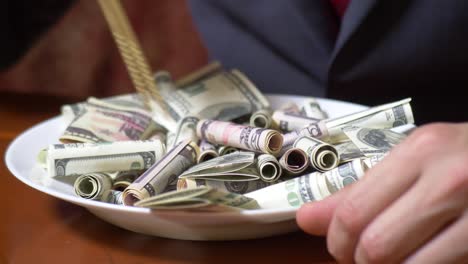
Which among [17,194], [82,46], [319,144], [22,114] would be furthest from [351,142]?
[82,46]

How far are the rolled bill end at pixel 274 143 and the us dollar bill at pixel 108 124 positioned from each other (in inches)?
5.0

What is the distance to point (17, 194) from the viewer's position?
50cm

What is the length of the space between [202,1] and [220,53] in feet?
0.20

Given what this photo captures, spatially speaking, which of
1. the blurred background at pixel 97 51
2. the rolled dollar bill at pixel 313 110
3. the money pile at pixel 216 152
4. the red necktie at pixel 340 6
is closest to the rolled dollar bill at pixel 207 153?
the money pile at pixel 216 152

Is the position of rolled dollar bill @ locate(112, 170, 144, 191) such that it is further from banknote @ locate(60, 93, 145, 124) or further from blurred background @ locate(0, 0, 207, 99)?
blurred background @ locate(0, 0, 207, 99)

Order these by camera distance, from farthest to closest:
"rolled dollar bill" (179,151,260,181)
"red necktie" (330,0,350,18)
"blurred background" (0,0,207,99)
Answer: "blurred background" (0,0,207,99) → "red necktie" (330,0,350,18) → "rolled dollar bill" (179,151,260,181)

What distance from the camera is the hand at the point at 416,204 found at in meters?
0.30

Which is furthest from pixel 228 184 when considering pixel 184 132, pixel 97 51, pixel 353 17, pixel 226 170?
pixel 97 51

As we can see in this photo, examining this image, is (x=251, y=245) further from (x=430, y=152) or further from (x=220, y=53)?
(x=220, y=53)

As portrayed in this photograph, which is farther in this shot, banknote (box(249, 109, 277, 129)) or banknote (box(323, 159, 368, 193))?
banknote (box(249, 109, 277, 129))

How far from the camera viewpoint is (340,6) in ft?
2.03

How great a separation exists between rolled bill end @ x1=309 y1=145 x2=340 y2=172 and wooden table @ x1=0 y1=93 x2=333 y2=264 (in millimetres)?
46

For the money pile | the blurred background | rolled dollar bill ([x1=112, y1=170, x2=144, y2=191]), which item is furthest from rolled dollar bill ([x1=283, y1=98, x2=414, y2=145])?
the blurred background

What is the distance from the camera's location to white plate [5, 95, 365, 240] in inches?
13.8
